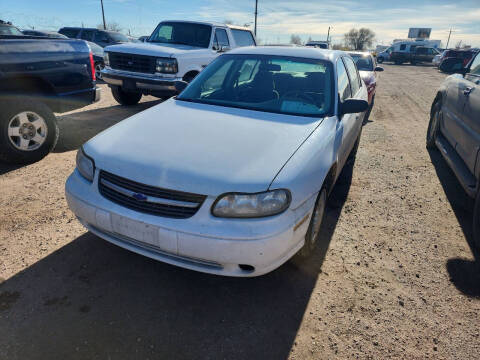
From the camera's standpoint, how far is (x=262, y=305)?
2355 millimetres

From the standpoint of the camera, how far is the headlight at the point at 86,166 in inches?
94.2

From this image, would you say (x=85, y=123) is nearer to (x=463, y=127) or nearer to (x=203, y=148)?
(x=203, y=148)

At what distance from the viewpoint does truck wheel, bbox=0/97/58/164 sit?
13.5 feet

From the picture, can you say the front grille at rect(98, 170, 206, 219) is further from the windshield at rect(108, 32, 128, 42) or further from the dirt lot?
the windshield at rect(108, 32, 128, 42)

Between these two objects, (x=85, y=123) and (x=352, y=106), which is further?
(x=85, y=123)

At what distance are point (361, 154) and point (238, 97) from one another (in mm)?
3196

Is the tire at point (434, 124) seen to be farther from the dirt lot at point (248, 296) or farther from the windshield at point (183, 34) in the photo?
the windshield at point (183, 34)

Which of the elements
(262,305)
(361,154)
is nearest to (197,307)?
(262,305)

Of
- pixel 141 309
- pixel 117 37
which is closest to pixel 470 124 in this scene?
pixel 141 309

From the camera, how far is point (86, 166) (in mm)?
2457

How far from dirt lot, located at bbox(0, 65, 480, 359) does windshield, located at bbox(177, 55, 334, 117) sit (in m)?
1.31

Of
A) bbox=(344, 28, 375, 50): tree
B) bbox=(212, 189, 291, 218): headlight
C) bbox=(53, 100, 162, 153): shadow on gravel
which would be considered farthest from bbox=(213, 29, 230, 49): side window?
bbox=(344, 28, 375, 50): tree

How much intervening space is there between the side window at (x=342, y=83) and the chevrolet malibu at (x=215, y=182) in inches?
10.3

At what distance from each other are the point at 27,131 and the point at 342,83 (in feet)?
13.2
